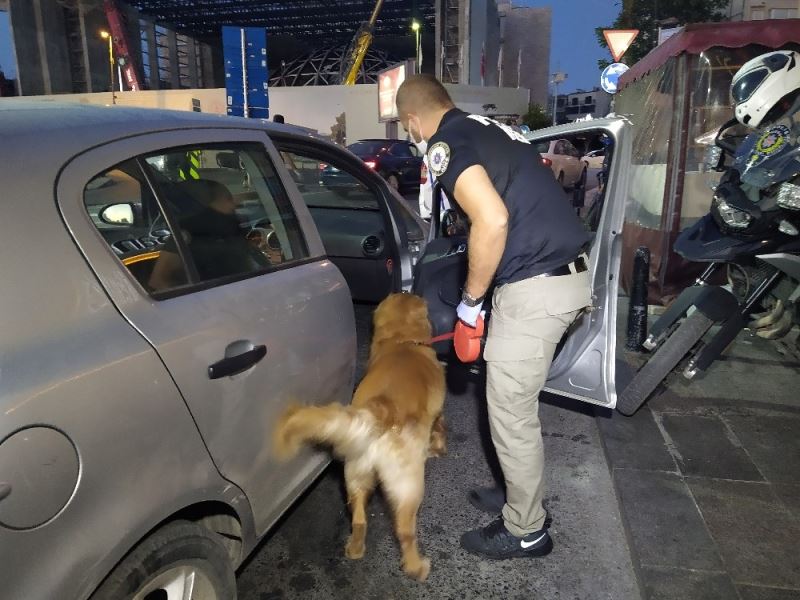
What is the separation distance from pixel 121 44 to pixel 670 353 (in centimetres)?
4300

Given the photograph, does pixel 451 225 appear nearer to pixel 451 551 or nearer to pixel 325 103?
pixel 451 551

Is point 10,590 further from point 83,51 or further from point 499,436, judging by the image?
point 83,51

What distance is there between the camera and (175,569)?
157cm

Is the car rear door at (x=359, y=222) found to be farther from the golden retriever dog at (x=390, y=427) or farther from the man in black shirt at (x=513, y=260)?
the golden retriever dog at (x=390, y=427)

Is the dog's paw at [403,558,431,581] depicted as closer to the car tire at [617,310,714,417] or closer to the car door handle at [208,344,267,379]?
the car door handle at [208,344,267,379]

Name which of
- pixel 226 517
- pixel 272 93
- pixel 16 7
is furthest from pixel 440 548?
pixel 16 7

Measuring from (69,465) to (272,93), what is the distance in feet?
103

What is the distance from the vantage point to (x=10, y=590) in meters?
1.17

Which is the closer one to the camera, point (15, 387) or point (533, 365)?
point (15, 387)

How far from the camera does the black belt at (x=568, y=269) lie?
235cm

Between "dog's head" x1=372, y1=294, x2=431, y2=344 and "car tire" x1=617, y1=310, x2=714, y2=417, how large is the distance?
1.62 metres

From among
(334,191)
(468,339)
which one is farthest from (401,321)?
(334,191)

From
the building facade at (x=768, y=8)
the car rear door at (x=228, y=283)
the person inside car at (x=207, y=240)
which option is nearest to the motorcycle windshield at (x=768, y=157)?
the car rear door at (x=228, y=283)

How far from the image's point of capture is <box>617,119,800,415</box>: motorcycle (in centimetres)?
329
